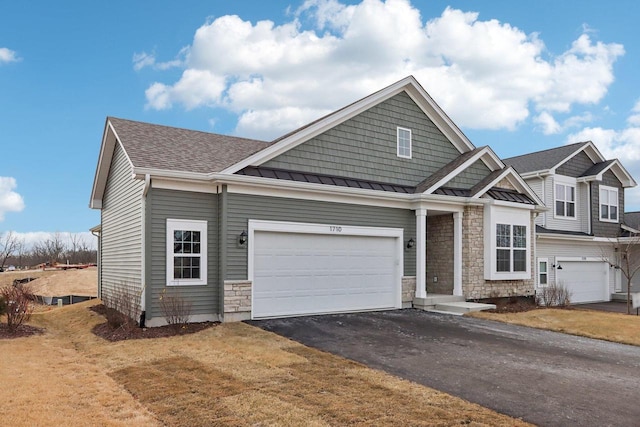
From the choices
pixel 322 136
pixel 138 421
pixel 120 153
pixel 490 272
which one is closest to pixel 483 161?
pixel 490 272

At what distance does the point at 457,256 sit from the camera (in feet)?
48.5

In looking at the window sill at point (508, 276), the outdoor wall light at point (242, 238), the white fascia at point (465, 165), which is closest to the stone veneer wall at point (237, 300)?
the outdoor wall light at point (242, 238)

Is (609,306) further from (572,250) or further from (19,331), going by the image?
(19,331)

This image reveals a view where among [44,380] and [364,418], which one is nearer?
[364,418]

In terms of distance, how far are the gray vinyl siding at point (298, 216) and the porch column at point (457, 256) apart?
1515mm

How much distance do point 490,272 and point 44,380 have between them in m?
12.6

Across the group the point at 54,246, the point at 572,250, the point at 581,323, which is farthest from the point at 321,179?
the point at 54,246

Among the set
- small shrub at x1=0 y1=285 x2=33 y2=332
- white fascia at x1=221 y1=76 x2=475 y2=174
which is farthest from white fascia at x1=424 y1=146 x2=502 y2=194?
small shrub at x1=0 y1=285 x2=33 y2=332

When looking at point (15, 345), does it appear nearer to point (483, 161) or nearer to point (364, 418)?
point (364, 418)

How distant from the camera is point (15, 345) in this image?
991 cm

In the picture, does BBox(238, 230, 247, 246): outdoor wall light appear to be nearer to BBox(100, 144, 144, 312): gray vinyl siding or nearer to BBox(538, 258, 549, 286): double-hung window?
BBox(100, 144, 144, 312): gray vinyl siding

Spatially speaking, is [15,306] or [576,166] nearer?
[15,306]

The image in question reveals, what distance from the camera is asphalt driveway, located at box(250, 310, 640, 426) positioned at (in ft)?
18.7

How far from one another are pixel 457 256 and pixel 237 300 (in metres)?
7.35
